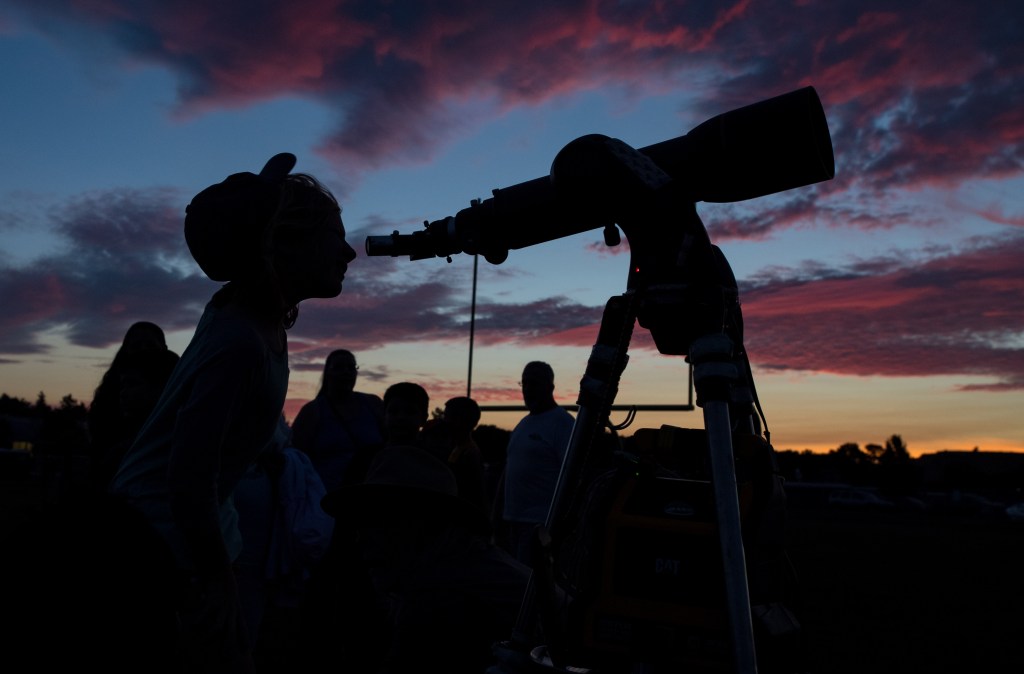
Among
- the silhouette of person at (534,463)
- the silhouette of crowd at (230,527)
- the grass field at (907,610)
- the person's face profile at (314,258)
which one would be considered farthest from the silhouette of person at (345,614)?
the silhouette of person at (534,463)

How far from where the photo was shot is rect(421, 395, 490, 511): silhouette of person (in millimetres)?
6096

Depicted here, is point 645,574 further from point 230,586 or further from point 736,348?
point 230,586

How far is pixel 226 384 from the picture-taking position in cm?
170

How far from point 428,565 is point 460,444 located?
379cm

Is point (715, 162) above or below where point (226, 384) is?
above

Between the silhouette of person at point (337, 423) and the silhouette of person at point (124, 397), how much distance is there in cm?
154

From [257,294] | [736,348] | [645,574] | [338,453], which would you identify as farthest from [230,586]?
[338,453]

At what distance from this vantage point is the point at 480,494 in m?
6.18

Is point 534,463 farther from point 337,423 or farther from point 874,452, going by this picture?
point 874,452

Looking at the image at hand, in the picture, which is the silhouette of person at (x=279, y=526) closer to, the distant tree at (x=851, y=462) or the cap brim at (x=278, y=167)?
the cap brim at (x=278, y=167)

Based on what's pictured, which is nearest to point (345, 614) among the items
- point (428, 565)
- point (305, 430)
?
point (428, 565)

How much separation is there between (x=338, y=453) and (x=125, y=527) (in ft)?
14.4

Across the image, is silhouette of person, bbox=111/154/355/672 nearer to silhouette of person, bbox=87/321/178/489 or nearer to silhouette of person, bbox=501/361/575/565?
silhouette of person, bbox=87/321/178/489

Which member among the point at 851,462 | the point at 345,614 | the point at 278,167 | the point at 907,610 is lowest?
the point at 907,610
